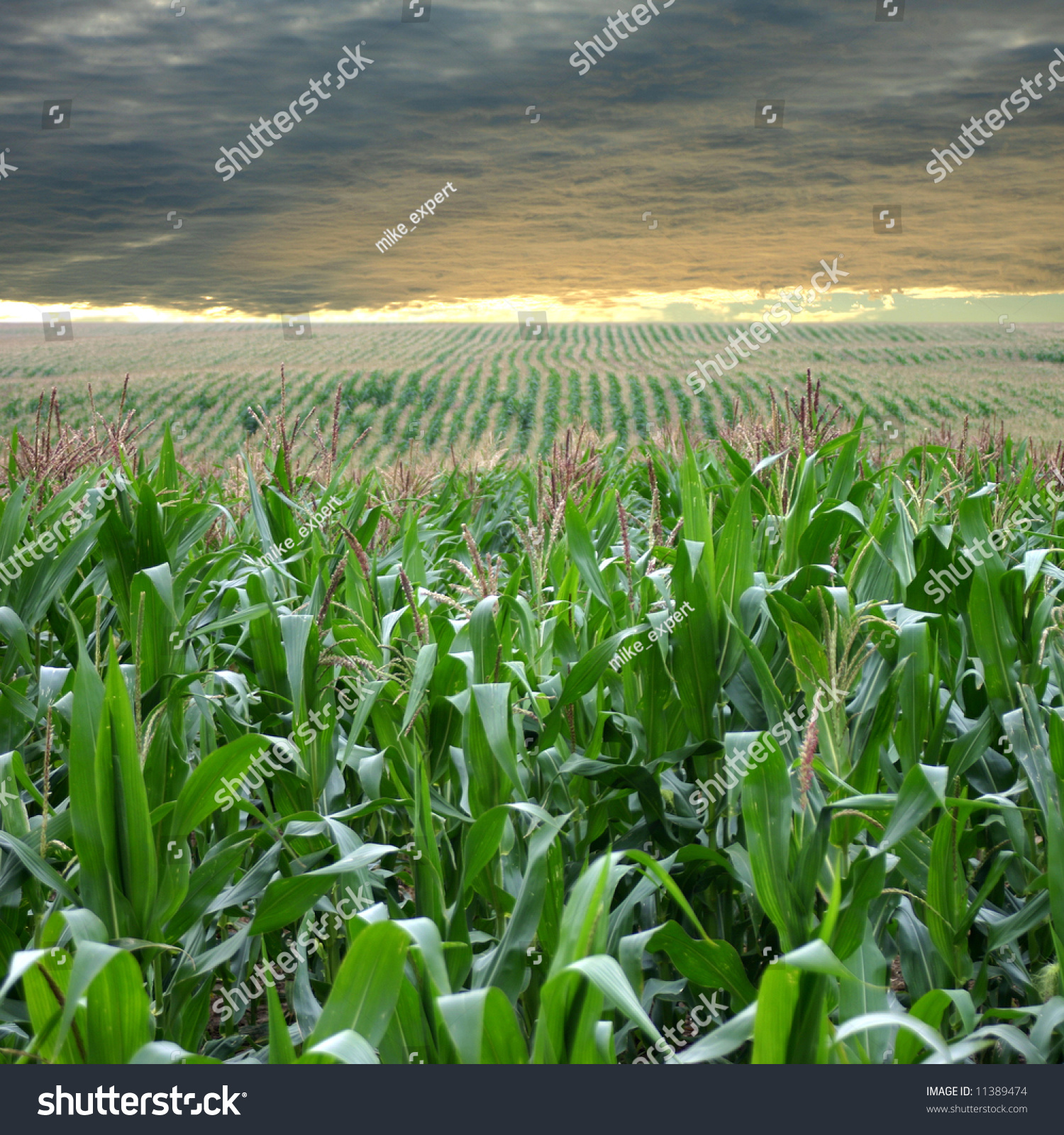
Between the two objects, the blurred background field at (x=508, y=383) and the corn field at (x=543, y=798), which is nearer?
the corn field at (x=543, y=798)

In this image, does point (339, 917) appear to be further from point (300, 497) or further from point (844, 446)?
point (844, 446)

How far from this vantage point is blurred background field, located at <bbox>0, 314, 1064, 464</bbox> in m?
24.2

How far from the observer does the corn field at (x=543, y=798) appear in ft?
3.56

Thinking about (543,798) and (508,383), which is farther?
(508,383)

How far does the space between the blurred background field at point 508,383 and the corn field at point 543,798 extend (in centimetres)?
1258

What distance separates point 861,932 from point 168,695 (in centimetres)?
130

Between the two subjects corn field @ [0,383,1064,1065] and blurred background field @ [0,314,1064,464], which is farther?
blurred background field @ [0,314,1064,464]

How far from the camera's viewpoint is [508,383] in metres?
31.1

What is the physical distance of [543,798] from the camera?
5.79 ft

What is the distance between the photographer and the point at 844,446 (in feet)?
9.09

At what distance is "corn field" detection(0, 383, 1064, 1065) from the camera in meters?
1.08

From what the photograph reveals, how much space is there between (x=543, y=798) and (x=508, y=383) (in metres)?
30.4

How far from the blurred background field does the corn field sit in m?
12.6

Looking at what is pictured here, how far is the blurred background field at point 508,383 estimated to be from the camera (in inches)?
952
